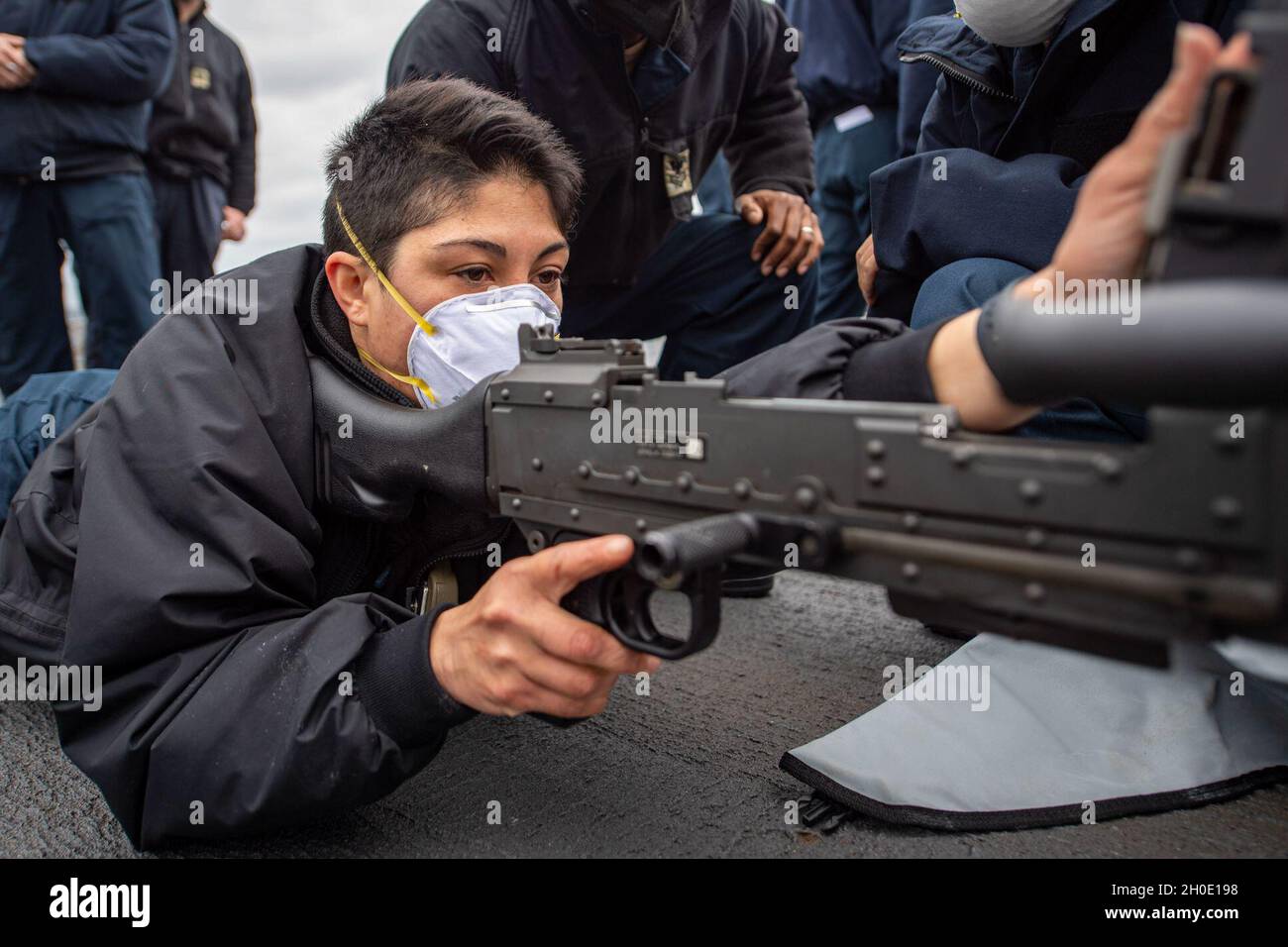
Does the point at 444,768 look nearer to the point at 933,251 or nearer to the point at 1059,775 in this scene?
the point at 1059,775

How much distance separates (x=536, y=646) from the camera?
1.22 metres

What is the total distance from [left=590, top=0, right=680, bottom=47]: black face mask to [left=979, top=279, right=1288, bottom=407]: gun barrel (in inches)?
80.7

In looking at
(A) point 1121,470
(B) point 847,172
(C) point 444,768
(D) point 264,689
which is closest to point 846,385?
(A) point 1121,470

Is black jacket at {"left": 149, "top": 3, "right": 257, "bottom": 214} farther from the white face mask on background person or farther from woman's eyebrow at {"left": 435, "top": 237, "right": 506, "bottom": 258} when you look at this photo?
the white face mask on background person

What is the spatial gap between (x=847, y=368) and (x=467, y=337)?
699mm

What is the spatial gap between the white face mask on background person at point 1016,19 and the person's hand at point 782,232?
3.98 ft

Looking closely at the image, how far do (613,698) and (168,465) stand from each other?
0.97m

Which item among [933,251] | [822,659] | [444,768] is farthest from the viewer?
[822,659]

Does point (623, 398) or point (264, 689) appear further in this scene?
point (264, 689)

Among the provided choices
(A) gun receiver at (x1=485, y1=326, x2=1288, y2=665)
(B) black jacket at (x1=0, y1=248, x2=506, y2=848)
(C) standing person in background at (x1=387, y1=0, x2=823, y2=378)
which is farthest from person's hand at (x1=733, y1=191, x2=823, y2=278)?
(A) gun receiver at (x1=485, y1=326, x2=1288, y2=665)

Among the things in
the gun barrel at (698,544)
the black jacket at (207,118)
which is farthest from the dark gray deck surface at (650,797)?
the black jacket at (207,118)

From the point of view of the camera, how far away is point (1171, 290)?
72 centimetres

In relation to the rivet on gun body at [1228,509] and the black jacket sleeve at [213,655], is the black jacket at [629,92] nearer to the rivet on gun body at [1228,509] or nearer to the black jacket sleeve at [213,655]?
the black jacket sleeve at [213,655]

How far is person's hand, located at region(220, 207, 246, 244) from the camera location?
15.6ft
